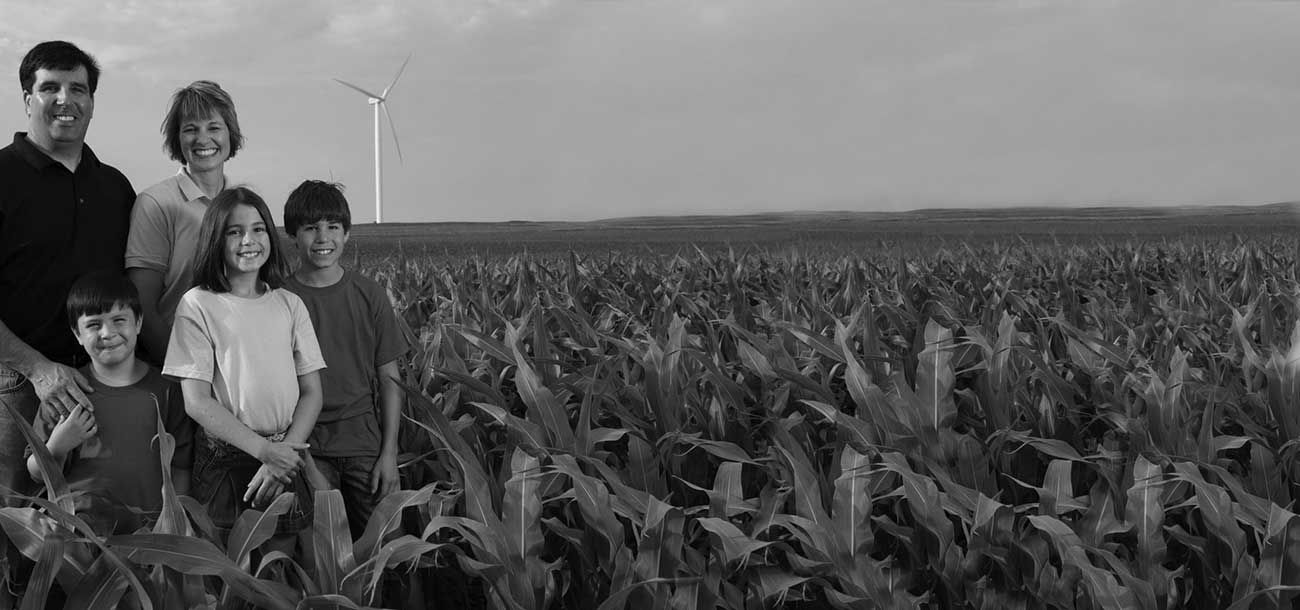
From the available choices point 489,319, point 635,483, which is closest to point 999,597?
point 635,483

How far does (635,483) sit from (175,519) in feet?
4.02

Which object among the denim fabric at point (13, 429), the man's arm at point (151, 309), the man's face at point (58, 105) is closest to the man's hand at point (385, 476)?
the man's arm at point (151, 309)

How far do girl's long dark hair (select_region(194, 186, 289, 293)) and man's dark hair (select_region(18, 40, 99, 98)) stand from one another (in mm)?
1010

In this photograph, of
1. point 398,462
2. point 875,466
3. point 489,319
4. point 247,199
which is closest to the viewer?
point 875,466

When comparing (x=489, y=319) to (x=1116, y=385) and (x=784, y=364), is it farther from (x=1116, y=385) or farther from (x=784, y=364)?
(x=1116, y=385)

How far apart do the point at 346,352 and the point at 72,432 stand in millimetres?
893

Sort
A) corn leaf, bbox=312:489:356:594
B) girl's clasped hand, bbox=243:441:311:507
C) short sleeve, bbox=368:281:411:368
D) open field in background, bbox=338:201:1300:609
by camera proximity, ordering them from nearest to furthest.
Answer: corn leaf, bbox=312:489:356:594 < open field in background, bbox=338:201:1300:609 < girl's clasped hand, bbox=243:441:311:507 < short sleeve, bbox=368:281:411:368

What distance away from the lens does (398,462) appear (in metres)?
3.45

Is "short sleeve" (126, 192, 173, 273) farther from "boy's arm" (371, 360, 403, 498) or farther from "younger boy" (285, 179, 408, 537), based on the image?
"boy's arm" (371, 360, 403, 498)

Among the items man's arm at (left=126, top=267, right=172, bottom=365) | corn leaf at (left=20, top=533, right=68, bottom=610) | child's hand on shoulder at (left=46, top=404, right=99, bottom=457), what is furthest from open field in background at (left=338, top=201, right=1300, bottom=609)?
child's hand on shoulder at (left=46, top=404, right=99, bottom=457)

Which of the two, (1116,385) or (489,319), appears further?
(489,319)

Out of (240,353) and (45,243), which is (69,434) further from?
(45,243)

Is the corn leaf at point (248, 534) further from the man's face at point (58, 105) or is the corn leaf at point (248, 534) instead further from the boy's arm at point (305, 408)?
the man's face at point (58, 105)

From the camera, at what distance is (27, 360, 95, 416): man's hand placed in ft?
10.9
